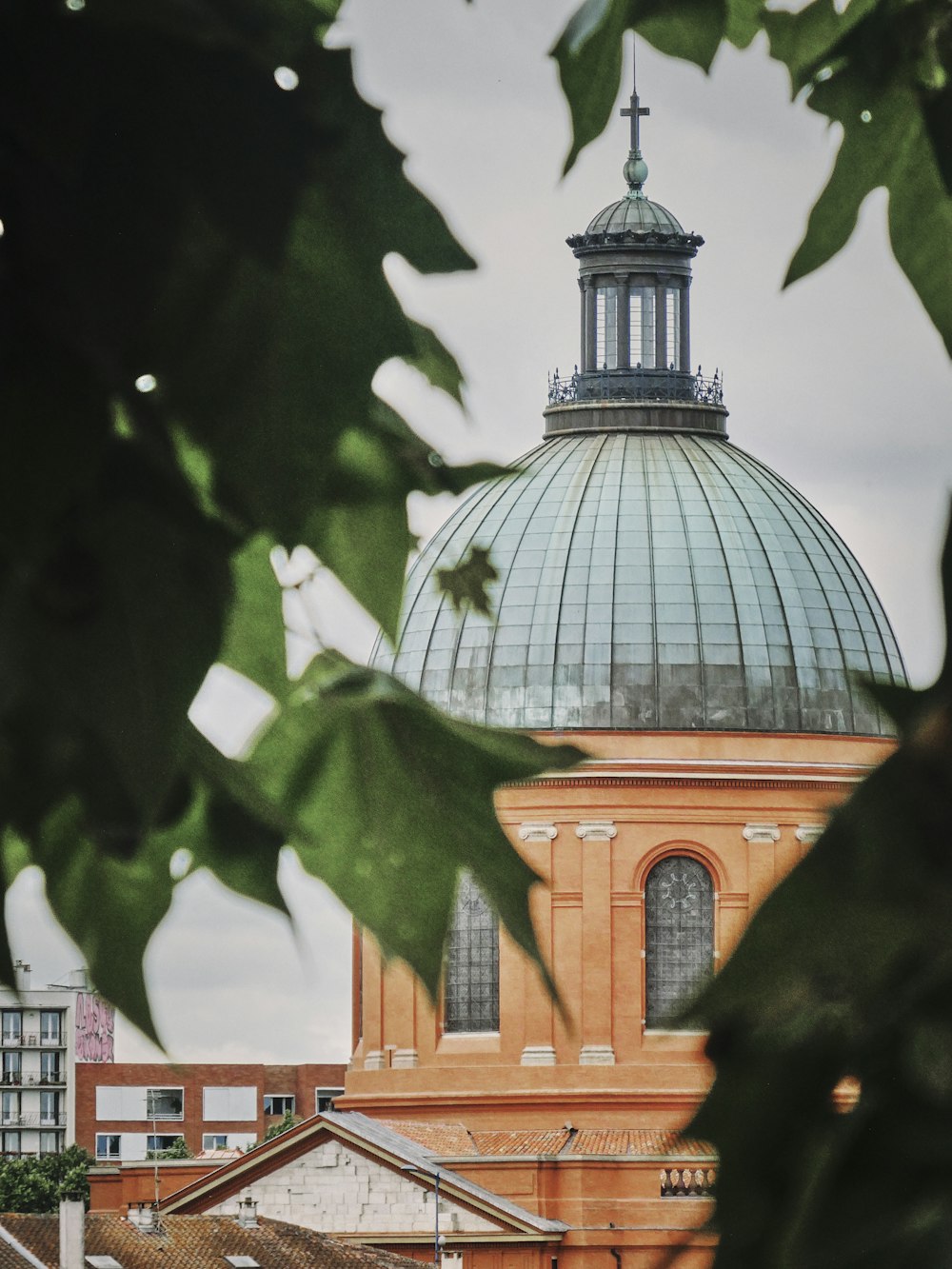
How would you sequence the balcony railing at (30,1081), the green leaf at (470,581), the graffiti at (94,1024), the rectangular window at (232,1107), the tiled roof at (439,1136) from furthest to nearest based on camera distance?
the rectangular window at (232,1107), the tiled roof at (439,1136), the balcony railing at (30,1081), the green leaf at (470,581), the graffiti at (94,1024)

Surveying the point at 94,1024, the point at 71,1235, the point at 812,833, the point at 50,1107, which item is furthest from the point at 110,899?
the point at 71,1235

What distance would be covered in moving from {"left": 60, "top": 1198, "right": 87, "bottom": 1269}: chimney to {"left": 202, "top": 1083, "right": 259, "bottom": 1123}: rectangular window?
45.4 feet

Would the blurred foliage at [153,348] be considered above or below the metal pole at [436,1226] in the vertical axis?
above

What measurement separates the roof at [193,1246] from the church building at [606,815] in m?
2.04

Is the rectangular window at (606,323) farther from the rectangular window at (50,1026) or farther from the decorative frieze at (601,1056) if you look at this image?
the rectangular window at (50,1026)

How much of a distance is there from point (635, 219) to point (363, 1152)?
1098cm

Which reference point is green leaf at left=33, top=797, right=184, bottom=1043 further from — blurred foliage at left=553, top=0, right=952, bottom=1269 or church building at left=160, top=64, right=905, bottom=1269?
church building at left=160, top=64, right=905, bottom=1269

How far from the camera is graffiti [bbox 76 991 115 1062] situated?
0.93 metres

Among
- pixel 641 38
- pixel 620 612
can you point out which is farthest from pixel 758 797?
pixel 641 38

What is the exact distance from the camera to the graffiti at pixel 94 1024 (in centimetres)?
93

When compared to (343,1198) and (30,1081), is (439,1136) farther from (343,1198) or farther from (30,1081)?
(30,1081)

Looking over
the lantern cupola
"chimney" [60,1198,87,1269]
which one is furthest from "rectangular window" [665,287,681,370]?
"chimney" [60,1198,87,1269]

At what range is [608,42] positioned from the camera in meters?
1.17

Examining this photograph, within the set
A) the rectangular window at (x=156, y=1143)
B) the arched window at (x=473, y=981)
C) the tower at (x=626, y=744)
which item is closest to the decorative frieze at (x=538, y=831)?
the tower at (x=626, y=744)
